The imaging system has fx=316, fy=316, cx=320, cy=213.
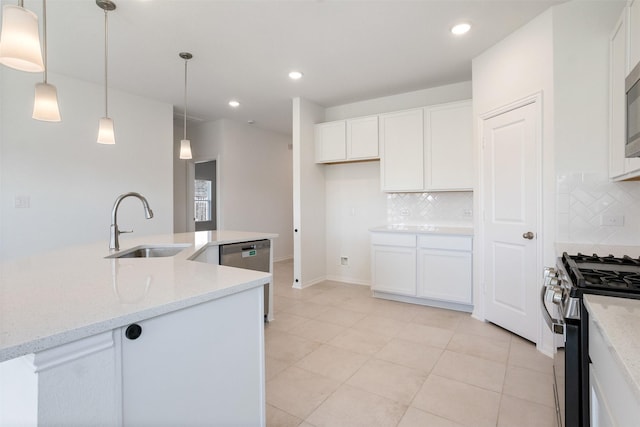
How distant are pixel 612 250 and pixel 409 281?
1919 mm

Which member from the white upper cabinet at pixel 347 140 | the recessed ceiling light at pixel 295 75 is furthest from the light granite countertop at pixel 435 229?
the recessed ceiling light at pixel 295 75

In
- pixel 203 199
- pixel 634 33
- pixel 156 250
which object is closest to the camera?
pixel 634 33

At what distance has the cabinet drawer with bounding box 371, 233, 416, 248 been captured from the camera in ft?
12.0

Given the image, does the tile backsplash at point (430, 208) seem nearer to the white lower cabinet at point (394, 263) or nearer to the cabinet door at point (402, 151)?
the cabinet door at point (402, 151)

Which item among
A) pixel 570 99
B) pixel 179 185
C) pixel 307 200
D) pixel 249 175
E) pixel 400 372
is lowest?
pixel 400 372

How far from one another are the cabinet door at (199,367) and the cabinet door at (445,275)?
2.71 m

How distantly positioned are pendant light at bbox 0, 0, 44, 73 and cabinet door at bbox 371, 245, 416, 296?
3.41 metres

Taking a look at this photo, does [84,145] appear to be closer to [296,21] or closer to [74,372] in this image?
[296,21]

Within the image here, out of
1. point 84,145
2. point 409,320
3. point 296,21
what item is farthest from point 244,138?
point 409,320

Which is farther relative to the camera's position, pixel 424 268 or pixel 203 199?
pixel 203 199

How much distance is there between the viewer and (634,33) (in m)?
1.69

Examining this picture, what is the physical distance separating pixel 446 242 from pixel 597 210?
4.51ft

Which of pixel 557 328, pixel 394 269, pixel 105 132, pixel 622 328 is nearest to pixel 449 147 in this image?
pixel 394 269

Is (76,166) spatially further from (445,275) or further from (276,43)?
(445,275)
